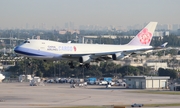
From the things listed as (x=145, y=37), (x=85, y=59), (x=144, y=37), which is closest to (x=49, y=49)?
Answer: (x=85, y=59)

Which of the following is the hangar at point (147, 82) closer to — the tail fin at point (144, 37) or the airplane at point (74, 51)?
the tail fin at point (144, 37)

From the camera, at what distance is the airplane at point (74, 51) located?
113m

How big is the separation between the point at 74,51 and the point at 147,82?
6118 cm

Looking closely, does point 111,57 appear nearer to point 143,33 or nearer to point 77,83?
point 143,33

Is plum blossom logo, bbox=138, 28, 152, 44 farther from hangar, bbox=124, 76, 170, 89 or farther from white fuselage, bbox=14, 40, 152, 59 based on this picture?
hangar, bbox=124, 76, 170, 89

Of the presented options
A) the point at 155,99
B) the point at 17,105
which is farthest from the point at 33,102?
the point at 155,99

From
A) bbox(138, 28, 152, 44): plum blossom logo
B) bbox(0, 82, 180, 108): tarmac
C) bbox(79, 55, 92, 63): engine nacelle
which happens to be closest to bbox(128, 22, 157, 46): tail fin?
bbox(138, 28, 152, 44): plum blossom logo

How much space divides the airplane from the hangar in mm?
46193

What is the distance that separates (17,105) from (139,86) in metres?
67.3

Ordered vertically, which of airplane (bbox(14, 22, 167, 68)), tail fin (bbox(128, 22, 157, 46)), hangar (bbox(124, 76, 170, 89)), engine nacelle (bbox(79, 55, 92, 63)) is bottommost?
hangar (bbox(124, 76, 170, 89))

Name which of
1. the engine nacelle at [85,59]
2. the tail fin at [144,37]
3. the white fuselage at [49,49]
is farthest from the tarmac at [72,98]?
the tail fin at [144,37]

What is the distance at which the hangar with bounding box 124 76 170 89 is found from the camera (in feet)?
573

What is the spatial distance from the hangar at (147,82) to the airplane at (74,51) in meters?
46.2

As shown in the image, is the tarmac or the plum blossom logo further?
the plum blossom logo
